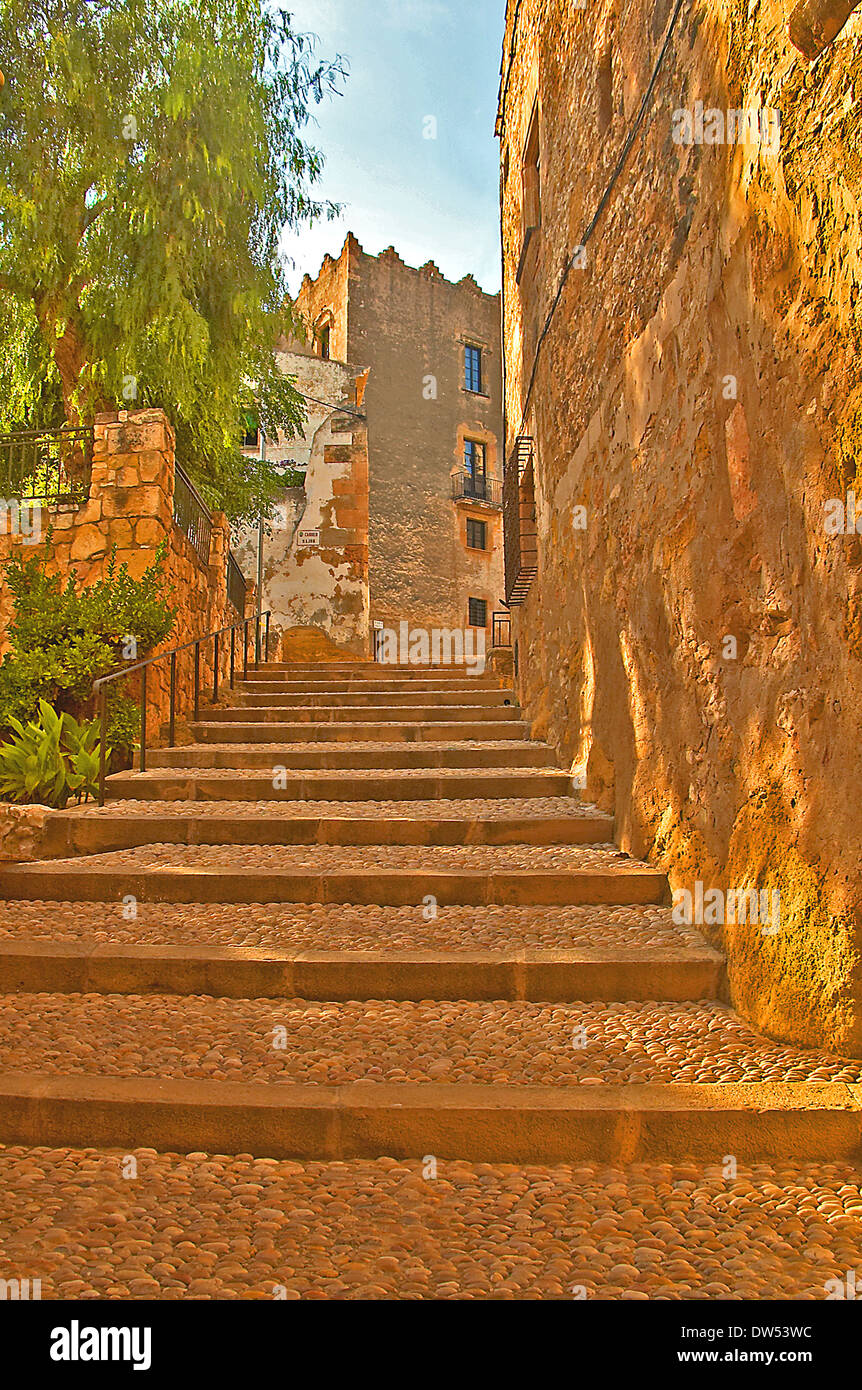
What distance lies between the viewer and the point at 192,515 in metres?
7.56

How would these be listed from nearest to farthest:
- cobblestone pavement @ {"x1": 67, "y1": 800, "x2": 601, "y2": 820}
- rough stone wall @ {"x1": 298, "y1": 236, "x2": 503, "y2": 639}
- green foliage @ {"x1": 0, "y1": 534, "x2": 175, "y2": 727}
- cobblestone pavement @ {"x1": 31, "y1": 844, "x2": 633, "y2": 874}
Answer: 1. cobblestone pavement @ {"x1": 31, "y1": 844, "x2": 633, "y2": 874}
2. cobblestone pavement @ {"x1": 67, "y1": 800, "x2": 601, "y2": 820}
3. green foliage @ {"x1": 0, "y1": 534, "x2": 175, "y2": 727}
4. rough stone wall @ {"x1": 298, "y1": 236, "x2": 503, "y2": 639}

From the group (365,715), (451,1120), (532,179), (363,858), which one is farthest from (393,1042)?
(532,179)

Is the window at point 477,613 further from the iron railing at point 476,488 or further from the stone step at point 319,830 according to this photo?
the stone step at point 319,830

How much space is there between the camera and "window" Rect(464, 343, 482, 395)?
23.6 meters

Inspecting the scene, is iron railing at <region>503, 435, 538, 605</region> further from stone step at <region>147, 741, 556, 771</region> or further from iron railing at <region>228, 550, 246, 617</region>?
iron railing at <region>228, 550, 246, 617</region>

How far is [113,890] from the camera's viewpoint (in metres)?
3.74

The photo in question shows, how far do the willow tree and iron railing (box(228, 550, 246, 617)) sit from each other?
2.08 metres

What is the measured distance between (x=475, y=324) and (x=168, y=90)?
18106 mm

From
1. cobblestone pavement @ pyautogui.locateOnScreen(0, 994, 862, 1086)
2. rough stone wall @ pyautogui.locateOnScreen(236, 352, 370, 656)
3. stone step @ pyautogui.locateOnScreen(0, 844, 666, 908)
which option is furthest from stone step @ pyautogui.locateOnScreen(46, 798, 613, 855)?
rough stone wall @ pyautogui.locateOnScreen(236, 352, 370, 656)

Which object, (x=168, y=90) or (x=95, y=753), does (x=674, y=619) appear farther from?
(x=168, y=90)

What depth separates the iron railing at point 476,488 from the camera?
22.5m

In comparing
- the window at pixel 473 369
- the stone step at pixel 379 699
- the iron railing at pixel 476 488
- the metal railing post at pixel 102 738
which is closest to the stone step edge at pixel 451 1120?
the metal railing post at pixel 102 738

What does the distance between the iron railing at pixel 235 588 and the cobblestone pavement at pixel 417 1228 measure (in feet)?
25.6

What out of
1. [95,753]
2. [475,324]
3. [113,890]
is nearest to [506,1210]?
[113,890]
